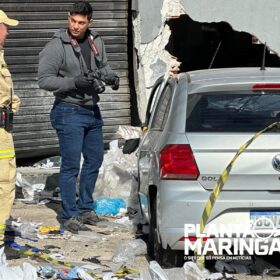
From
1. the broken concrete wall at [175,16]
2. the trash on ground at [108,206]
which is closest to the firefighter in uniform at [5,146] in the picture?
the trash on ground at [108,206]

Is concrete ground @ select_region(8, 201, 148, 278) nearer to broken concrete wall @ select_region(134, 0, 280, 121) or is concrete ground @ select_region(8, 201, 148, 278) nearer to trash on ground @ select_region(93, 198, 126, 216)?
trash on ground @ select_region(93, 198, 126, 216)

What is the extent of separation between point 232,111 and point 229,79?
0.35 meters

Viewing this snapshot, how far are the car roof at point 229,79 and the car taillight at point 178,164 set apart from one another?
1.99ft

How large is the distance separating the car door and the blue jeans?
0.85 m

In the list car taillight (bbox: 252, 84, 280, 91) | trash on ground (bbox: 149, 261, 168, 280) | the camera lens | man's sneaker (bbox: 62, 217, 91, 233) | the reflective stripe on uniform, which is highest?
car taillight (bbox: 252, 84, 280, 91)

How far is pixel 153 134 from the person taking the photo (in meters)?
7.54

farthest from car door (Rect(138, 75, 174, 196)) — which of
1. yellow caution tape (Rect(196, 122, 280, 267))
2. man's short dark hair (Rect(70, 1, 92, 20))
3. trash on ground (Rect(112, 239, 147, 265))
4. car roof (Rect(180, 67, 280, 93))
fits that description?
man's short dark hair (Rect(70, 1, 92, 20))

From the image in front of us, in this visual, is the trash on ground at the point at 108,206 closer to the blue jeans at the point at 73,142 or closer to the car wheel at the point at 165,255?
the blue jeans at the point at 73,142

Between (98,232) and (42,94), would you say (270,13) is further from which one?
(98,232)

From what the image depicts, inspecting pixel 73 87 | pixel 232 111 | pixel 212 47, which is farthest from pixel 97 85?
pixel 212 47

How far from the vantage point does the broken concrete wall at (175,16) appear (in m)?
12.3

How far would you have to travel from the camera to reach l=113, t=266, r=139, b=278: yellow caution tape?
6.77m

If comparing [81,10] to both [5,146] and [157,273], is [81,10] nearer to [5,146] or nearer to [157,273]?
[5,146]
